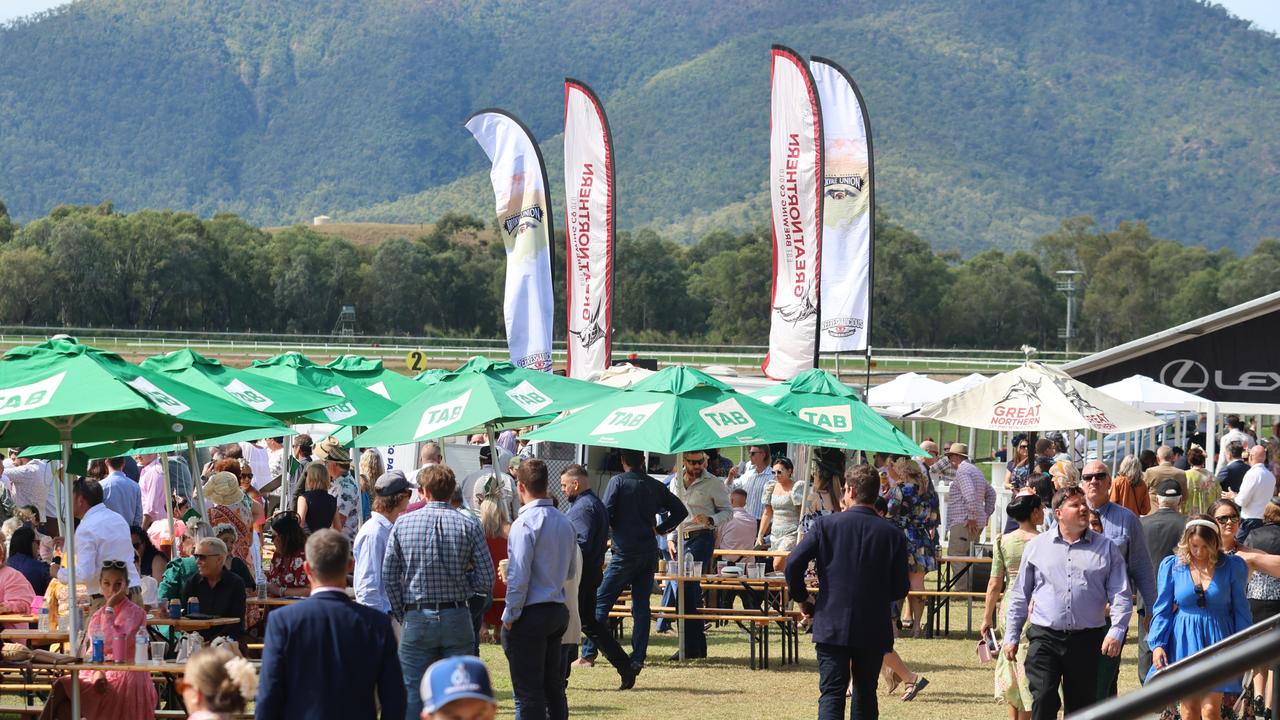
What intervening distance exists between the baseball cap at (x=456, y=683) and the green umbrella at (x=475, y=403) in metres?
7.06

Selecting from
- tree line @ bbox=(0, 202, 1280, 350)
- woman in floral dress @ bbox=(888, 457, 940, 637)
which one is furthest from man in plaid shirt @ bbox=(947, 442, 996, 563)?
tree line @ bbox=(0, 202, 1280, 350)

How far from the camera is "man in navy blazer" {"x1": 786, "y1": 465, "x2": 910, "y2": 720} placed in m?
7.94

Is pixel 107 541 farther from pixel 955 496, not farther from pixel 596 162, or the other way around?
pixel 596 162

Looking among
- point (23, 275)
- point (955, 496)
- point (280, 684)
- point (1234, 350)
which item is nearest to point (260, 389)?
point (955, 496)

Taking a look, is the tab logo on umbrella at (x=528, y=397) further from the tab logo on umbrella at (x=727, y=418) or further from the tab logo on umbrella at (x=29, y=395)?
the tab logo on umbrella at (x=29, y=395)

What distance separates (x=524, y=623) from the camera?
812cm

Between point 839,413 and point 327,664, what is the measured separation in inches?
313

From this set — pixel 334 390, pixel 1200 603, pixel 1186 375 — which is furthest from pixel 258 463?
pixel 1186 375

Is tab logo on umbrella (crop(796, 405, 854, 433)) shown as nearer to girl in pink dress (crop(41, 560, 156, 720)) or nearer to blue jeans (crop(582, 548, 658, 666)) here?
blue jeans (crop(582, 548, 658, 666))

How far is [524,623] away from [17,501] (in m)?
9.10

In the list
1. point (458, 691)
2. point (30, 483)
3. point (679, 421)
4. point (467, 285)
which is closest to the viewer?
point (458, 691)

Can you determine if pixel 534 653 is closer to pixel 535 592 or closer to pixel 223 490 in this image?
pixel 535 592

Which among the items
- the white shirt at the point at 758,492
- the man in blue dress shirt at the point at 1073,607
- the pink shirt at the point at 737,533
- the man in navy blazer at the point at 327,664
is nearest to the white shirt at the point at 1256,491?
the white shirt at the point at 758,492

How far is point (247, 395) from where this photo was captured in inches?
496
